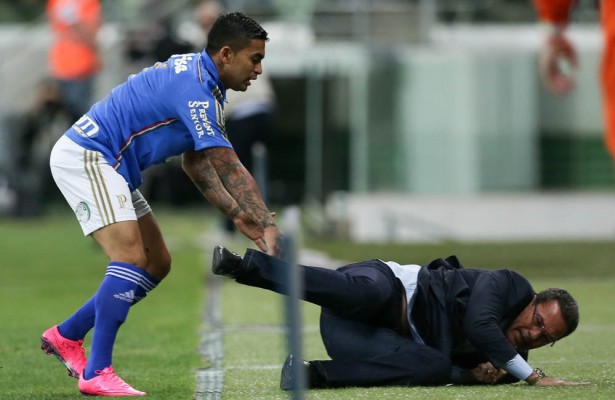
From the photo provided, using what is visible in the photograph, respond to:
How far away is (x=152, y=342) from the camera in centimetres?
977

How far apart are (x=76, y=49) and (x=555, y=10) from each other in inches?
542

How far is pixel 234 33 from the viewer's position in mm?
7242

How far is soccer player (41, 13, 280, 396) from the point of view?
7133 millimetres

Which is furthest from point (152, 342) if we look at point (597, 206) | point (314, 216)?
point (597, 206)

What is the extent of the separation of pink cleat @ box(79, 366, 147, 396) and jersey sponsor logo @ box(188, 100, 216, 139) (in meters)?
1.23

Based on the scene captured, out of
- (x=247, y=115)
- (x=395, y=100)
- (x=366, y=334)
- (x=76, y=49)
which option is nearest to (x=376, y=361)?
(x=366, y=334)

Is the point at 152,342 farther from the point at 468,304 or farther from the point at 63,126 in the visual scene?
the point at 63,126

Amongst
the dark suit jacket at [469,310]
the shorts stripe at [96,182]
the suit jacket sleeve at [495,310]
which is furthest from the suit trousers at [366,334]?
the shorts stripe at [96,182]

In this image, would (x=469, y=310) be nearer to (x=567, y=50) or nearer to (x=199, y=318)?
(x=567, y=50)

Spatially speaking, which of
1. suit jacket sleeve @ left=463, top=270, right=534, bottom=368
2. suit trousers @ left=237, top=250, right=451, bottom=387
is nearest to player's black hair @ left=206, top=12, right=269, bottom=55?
suit trousers @ left=237, top=250, right=451, bottom=387

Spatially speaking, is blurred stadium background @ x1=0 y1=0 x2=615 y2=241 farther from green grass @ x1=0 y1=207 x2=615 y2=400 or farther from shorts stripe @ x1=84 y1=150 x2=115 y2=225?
shorts stripe @ x1=84 y1=150 x2=115 y2=225

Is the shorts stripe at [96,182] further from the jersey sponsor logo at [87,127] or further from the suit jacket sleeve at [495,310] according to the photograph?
the suit jacket sleeve at [495,310]

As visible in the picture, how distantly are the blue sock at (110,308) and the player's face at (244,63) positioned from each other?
1.06m

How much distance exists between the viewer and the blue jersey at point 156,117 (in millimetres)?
7188
